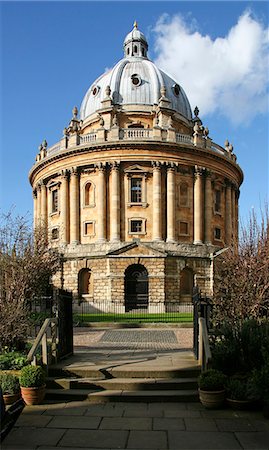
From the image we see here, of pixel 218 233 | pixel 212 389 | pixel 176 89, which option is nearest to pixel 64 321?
pixel 212 389

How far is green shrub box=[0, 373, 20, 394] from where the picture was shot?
27.4ft

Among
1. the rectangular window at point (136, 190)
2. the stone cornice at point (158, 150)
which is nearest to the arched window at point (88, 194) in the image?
the stone cornice at point (158, 150)

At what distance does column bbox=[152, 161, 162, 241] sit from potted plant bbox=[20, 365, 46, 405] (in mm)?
30082

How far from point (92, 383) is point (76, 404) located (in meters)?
0.77

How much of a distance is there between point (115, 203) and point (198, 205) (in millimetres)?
7813

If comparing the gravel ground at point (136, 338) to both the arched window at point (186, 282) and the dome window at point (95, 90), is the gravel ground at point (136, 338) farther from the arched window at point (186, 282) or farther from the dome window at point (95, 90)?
the dome window at point (95, 90)

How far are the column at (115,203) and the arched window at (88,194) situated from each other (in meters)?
2.34

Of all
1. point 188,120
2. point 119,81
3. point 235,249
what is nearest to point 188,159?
point 188,120

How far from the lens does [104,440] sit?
21.8ft

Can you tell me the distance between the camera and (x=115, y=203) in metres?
39.0

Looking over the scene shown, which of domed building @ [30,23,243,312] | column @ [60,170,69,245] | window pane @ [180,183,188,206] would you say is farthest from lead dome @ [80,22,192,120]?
column @ [60,170,69,245]

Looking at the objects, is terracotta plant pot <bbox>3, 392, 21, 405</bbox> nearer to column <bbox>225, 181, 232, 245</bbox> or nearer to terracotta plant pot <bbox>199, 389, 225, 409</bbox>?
terracotta plant pot <bbox>199, 389, 225, 409</bbox>

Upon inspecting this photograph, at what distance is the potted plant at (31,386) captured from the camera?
8.48 meters

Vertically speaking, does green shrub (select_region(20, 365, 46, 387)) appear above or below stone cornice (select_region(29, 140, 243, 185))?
below
